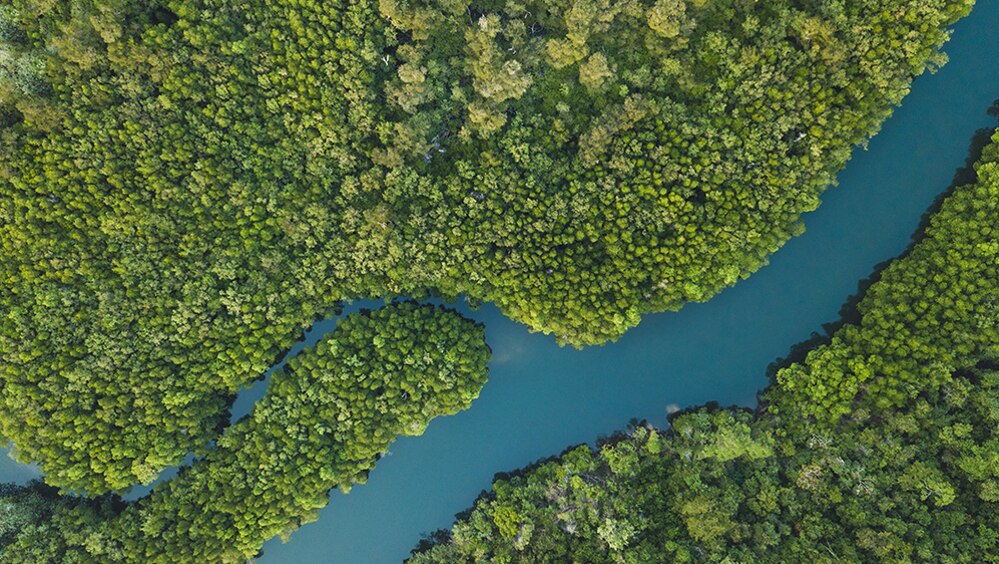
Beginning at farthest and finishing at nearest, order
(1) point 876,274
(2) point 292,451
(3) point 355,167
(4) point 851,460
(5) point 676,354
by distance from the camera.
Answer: (5) point 676,354 → (1) point 876,274 → (3) point 355,167 → (2) point 292,451 → (4) point 851,460

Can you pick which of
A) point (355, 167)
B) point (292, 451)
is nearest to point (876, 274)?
point (355, 167)

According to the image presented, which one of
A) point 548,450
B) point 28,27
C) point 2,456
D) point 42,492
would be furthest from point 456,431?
point 28,27

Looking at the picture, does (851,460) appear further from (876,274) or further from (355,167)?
(355,167)

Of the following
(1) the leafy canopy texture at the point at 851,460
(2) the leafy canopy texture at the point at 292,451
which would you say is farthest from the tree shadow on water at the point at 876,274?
(2) the leafy canopy texture at the point at 292,451

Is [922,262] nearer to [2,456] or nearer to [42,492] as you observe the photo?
[42,492]

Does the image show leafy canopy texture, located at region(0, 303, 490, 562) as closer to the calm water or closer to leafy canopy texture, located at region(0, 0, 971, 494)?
leafy canopy texture, located at region(0, 0, 971, 494)

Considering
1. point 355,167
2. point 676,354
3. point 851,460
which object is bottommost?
point 851,460
